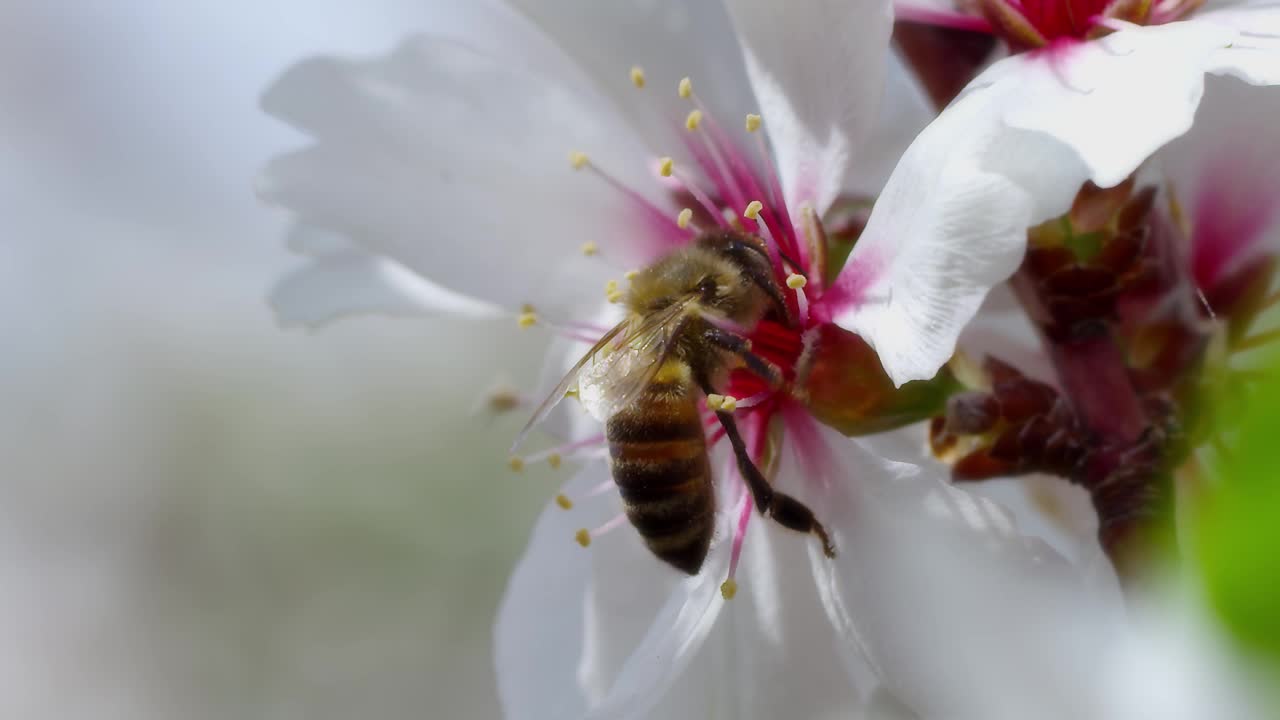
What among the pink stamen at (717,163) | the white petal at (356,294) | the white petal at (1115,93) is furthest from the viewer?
the white petal at (356,294)

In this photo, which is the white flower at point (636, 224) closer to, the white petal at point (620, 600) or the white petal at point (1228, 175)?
the white petal at point (620, 600)

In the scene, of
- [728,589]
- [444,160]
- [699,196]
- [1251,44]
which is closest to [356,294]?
[444,160]

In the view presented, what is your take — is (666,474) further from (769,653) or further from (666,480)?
(769,653)

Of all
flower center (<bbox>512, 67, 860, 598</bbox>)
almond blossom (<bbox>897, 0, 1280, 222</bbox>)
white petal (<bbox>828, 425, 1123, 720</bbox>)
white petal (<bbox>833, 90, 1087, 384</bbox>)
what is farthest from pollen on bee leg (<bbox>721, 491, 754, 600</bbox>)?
almond blossom (<bbox>897, 0, 1280, 222</bbox>)

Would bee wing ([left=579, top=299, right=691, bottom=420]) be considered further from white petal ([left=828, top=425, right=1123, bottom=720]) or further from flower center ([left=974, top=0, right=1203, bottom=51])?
flower center ([left=974, top=0, right=1203, bottom=51])

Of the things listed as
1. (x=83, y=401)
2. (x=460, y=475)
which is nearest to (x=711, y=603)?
(x=460, y=475)

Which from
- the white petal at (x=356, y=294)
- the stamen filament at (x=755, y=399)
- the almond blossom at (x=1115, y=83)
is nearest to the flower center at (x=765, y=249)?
the stamen filament at (x=755, y=399)

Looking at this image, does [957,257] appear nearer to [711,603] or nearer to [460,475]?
[711,603]
